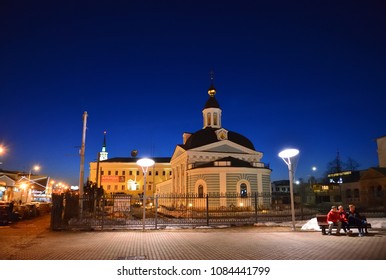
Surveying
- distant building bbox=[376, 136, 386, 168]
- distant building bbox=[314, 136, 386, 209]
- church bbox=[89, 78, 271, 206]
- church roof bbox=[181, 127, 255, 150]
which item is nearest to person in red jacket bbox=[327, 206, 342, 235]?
church bbox=[89, 78, 271, 206]

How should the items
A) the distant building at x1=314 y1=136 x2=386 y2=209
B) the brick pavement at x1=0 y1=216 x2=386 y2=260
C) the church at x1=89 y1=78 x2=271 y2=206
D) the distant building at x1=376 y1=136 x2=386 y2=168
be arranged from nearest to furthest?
the brick pavement at x1=0 y1=216 x2=386 y2=260 < the church at x1=89 y1=78 x2=271 y2=206 < the distant building at x1=314 y1=136 x2=386 y2=209 < the distant building at x1=376 y1=136 x2=386 y2=168

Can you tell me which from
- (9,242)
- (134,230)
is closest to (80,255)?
(9,242)

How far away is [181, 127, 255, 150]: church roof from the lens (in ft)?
149

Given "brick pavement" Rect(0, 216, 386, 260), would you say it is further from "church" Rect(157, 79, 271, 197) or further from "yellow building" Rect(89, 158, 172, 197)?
"yellow building" Rect(89, 158, 172, 197)

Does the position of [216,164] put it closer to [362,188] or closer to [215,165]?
[215,165]

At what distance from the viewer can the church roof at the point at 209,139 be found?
45344 millimetres

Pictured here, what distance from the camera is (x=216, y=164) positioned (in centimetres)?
3706

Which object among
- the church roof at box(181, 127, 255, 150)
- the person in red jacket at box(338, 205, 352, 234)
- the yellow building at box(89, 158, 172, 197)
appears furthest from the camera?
the yellow building at box(89, 158, 172, 197)

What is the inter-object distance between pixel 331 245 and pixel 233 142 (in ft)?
111

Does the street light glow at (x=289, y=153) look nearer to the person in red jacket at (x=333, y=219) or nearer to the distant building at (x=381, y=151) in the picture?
the person in red jacket at (x=333, y=219)

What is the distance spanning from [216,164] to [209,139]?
9.44m

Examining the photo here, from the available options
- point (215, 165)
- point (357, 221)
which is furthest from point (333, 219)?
point (215, 165)
